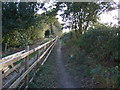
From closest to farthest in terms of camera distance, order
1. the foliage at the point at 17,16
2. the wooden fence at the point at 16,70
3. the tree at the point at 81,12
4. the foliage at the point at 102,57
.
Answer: the wooden fence at the point at 16,70 < the foliage at the point at 102,57 < the tree at the point at 81,12 < the foliage at the point at 17,16

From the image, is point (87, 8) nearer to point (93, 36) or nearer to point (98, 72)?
point (93, 36)

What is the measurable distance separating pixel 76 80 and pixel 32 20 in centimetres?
1034

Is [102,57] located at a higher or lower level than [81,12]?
lower

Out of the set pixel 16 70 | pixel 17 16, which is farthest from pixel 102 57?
pixel 17 16

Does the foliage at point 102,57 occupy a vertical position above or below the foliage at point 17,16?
below

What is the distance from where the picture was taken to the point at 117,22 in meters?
5.72

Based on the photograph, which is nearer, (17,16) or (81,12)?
(81,12)

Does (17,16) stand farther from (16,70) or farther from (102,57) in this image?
(16,70)

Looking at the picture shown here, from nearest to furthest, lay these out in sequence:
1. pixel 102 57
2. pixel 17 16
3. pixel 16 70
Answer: pixel 16 70 → pixel 102 57 → pixel 17 16

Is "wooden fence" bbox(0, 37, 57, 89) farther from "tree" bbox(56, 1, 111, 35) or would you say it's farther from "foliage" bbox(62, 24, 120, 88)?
"tree" bbox(56, 1, 111, 35)

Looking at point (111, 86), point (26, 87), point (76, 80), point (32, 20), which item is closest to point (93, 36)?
point (76, 80)

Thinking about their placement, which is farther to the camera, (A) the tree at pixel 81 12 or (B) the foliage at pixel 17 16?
(B) the foliage at pixel 17 16

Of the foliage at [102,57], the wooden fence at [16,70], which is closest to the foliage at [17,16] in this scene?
the foliage at [102,57]

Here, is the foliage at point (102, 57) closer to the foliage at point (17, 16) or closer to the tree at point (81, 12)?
the tree at point (81, 12)
